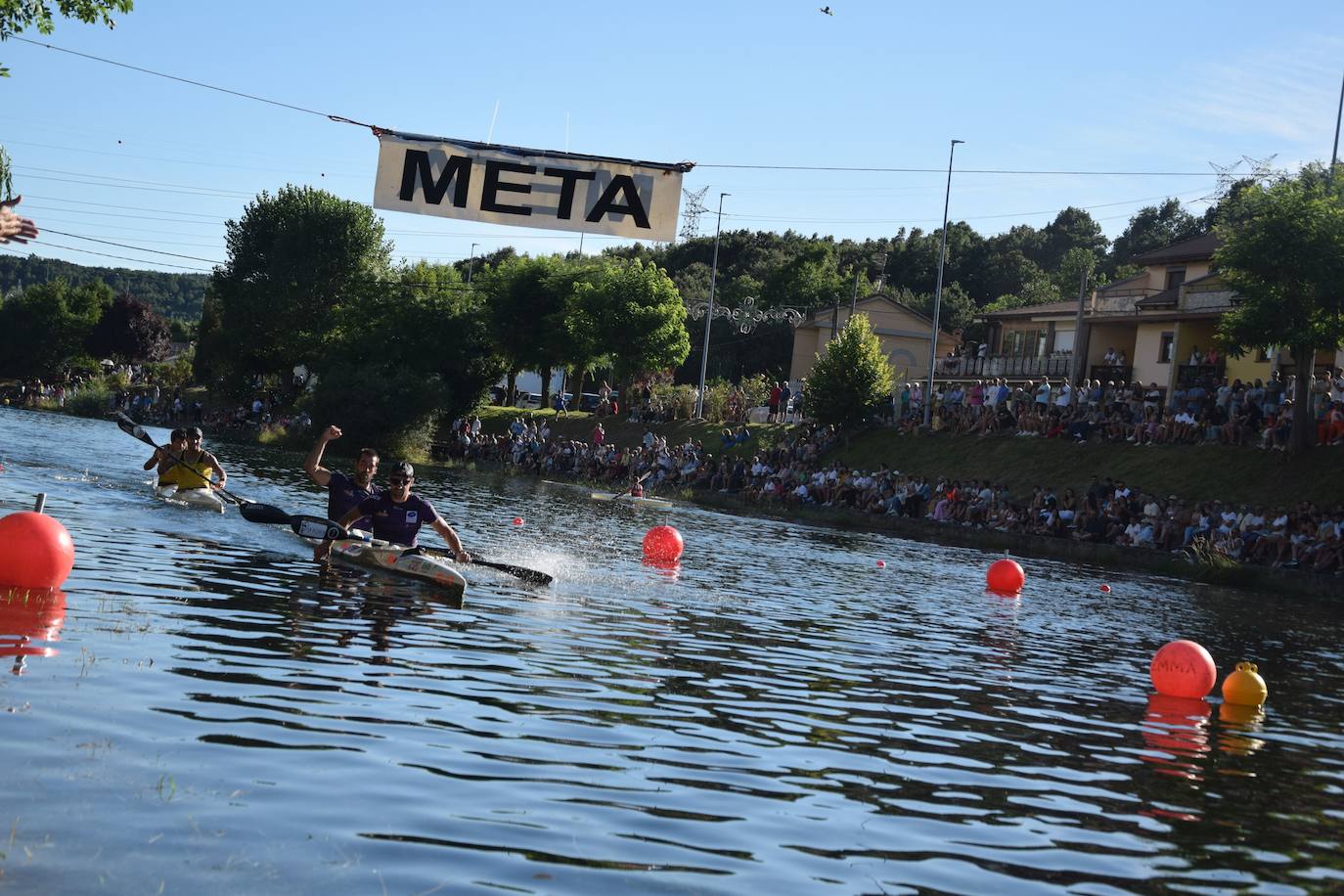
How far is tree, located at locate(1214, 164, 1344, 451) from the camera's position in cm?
3488

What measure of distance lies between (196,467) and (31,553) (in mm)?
10841

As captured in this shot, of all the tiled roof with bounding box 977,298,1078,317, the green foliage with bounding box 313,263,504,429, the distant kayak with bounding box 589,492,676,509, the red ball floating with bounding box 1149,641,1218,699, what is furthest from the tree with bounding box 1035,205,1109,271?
the red ball floating with bounding box 1149,641,1218,699

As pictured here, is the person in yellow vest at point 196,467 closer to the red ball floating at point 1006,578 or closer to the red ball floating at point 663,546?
the red ball floating at point 663,546

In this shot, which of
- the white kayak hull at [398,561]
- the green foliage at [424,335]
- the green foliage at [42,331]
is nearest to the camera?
the white kayak hull at [398,561]

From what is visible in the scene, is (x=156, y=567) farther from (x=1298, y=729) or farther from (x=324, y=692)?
(x=1298, y=729)

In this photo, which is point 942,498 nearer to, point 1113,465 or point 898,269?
point 1113,465

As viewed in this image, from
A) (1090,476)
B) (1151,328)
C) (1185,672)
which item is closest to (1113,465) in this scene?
(1090,476)

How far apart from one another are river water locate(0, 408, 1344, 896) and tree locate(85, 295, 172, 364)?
119 meters

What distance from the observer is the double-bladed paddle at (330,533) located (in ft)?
56.9

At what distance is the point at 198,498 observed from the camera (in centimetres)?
2312

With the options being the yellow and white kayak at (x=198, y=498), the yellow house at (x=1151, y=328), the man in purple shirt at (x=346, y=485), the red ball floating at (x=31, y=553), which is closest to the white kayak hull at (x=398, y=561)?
the man in purple shirt at (x=346, y=485)

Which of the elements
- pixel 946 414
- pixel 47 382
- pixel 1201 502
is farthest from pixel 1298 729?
pixel 47 382

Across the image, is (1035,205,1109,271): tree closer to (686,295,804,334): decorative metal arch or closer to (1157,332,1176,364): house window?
(686,295,804,334): decorative metal arch

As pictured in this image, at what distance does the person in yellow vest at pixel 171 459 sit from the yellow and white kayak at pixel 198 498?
0.21 meters
